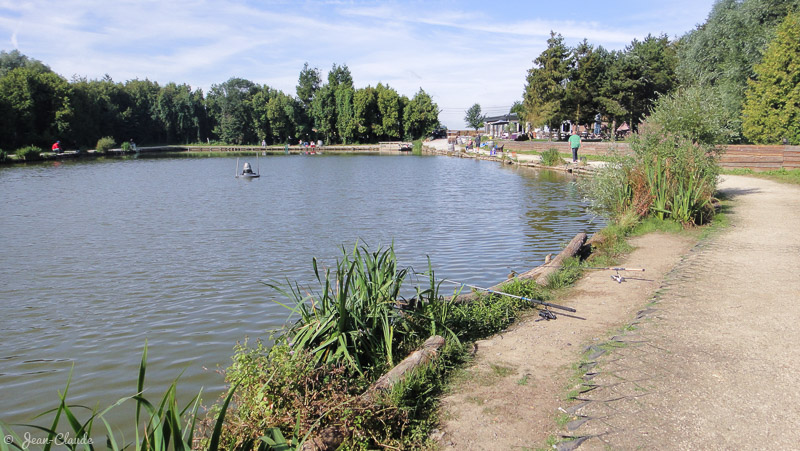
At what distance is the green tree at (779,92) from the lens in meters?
25.5

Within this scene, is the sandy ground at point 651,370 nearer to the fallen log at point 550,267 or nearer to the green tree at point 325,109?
the fallen log at point 550,267

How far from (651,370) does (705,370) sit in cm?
45

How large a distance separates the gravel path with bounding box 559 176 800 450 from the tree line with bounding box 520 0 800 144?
8326mm

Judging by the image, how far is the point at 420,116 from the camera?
91.5 metres

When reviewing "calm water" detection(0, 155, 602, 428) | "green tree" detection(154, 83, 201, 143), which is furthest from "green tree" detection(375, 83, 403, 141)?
"calm water" detection(0, 155, 602, 428)

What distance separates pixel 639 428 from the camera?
3949 mm

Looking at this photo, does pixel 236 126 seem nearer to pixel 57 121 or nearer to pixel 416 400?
pixel 57 121

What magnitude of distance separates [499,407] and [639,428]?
3.52 feet

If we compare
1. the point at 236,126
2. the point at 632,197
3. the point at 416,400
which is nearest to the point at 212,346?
the point at 416,400

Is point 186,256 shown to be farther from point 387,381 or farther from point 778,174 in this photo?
point 778,174

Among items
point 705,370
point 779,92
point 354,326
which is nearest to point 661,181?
point 705,370

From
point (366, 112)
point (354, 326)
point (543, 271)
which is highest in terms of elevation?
point (366, 112)

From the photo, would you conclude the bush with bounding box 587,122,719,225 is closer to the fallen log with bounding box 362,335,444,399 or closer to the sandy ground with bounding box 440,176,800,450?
the sandy ground with bounding box 440,176,800,450

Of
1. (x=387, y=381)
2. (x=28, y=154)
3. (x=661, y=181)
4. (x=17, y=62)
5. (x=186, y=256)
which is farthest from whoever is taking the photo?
(x=17, y=62)
